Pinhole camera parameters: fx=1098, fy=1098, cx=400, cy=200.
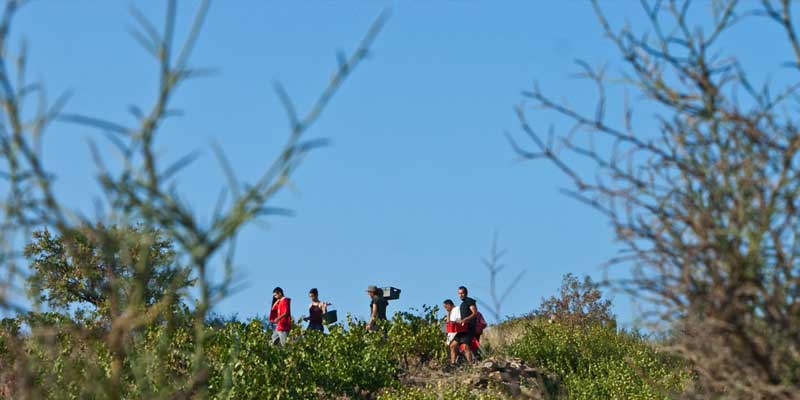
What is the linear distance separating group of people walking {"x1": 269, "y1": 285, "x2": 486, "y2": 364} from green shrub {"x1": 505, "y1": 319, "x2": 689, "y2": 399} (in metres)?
1.03

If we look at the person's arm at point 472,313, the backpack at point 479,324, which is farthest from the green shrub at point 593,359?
the person's arm at point 472,313

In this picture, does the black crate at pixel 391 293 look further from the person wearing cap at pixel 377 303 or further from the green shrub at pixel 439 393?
the green shrub at pixel 439 393

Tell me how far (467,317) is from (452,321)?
0.54 m

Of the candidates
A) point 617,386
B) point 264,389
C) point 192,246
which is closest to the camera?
point 192,246

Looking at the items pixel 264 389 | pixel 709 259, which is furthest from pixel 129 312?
pixel 264 389

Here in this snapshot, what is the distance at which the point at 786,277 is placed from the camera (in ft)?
16.6

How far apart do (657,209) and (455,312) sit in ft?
49.4

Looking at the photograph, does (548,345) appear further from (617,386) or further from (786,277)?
(786,277)

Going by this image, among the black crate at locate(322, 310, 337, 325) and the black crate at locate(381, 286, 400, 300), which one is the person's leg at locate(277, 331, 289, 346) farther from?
the black crate at locate(381, 286, 400, 300)

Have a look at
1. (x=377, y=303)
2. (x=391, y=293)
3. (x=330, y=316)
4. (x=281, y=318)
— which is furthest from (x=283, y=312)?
(x=391, y=293)

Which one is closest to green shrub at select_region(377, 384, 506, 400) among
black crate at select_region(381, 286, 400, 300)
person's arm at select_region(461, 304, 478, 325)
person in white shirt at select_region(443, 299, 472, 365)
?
person's arm at select_region(461, 304, 478, 325)

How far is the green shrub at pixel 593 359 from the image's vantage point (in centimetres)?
1819

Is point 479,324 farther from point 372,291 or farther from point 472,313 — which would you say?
point 372,291

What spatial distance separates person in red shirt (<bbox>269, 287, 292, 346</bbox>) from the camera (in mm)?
19828
